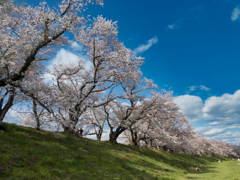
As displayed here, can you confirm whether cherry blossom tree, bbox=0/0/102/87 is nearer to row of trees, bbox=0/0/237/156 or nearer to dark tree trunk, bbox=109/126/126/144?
row of trees, bbox=0/0/237/156

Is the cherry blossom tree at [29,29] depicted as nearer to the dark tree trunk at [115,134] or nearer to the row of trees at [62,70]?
the row of trees at [62,70]

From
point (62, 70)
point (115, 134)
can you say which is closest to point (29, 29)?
point (62, 70)

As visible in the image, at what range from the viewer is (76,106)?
59.9 feet

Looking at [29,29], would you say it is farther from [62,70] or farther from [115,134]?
[115,134]

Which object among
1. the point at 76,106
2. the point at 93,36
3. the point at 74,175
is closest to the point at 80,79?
the point at 76,106

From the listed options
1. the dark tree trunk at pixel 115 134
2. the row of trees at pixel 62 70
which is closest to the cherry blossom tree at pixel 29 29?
the row of trees at pixel 62 70

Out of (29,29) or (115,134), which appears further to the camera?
(115,134)

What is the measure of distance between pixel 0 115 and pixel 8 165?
11345mm

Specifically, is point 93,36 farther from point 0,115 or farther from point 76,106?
point 0,115

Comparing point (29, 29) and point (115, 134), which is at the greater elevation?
point (29, 29)

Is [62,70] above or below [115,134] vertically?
above

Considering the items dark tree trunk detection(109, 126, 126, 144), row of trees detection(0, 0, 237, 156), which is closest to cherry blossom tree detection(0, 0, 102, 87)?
row of trees detection(0, 0, 237, 156)

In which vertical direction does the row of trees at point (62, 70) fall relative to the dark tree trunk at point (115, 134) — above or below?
above

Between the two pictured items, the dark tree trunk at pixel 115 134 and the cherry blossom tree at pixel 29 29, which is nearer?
the cherry blossom tree at pixel 29 29
